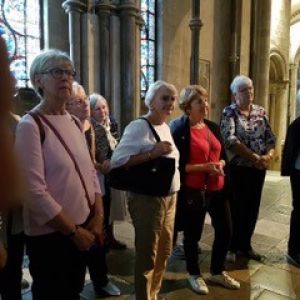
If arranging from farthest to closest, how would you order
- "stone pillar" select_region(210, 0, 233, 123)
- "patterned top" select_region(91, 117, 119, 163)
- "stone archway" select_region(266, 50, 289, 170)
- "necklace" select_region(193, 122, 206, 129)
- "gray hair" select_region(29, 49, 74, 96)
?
1. "stone archway" select_region(266, 50, 289, 170)
2. "stone pillar" select_region(210, 0, 233, 123)
3. "patterned top" select_region(91, 117, 119, 163)
4. "necklace" select_region(193, 122, 206, 129)
5. "gray hair" select_region(29, 49, 74, 96)

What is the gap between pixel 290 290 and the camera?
2.85 metres

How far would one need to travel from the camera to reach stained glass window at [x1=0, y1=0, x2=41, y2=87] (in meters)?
5.00

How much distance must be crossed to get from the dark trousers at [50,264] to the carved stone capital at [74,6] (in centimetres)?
394

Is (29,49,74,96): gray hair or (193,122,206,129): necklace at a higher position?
(29,49,74,96): gray hair

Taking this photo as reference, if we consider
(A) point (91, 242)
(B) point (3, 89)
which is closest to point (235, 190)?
(A) point (91, 242)

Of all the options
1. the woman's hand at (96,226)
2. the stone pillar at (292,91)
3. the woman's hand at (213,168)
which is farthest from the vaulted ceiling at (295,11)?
the woman's hand at (96,226)

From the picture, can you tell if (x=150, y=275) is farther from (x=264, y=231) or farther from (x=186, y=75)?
(x=186, y=75)

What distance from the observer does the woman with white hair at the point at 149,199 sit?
2.19 m

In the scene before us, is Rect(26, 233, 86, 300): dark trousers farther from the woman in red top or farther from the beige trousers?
the woman in red top

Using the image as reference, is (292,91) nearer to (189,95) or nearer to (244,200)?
(244,200)

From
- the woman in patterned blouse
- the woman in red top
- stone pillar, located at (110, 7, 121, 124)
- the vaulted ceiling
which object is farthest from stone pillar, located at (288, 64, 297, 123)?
the woman in red top

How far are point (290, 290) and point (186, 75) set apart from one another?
17.3 ft

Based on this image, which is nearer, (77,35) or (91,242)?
(91,242)

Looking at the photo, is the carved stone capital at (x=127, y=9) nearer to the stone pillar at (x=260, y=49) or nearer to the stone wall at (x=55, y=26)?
the stone wall at (x=55, y=26)
